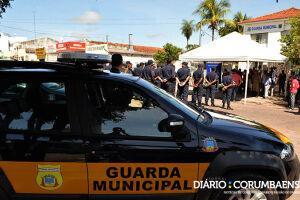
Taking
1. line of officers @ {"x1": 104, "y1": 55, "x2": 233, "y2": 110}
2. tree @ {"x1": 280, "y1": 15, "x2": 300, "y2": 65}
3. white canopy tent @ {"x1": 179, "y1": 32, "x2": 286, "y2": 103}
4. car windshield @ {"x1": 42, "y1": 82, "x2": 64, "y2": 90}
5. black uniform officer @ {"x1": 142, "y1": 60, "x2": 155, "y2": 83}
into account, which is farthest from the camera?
white canopy tent @ {"x1": 179, "y1": 32, "x2": 286, "y2": 103}

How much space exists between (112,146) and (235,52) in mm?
11526

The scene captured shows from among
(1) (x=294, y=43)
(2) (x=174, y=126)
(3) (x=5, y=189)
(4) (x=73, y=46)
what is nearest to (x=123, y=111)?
(2) (x=174, y=126)

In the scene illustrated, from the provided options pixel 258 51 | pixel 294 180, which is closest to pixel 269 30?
pixel 258 51

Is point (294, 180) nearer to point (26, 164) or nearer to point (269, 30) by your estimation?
point (26, 164)

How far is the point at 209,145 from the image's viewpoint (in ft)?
6.68

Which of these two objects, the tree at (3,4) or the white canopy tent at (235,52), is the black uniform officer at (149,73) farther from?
the tree at (3,4)

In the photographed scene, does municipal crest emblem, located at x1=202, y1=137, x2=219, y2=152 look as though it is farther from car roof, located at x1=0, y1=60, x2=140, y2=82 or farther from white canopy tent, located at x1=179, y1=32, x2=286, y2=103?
white canopy tent, located at x1=179, y1=32, x2=286, y2=103

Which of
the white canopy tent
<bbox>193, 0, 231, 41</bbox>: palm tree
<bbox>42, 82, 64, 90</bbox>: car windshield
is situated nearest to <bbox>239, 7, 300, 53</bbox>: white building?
<bbox>193, 0, 231, 41</bbox>: palm tree

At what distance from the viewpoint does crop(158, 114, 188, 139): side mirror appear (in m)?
1.91

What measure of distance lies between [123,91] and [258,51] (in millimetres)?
11761

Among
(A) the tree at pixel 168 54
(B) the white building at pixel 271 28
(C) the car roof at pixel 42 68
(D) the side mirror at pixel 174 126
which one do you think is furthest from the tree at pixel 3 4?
(A) the tree at pixel 168 54

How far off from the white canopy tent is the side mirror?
10661mm

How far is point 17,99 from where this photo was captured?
2.08 m

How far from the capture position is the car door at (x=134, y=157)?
193 centimetres
